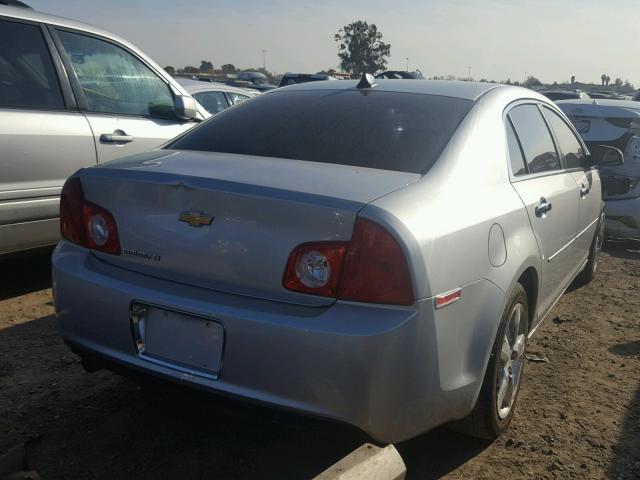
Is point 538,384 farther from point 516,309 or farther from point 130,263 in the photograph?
point 130,263

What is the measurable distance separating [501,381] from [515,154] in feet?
3.50

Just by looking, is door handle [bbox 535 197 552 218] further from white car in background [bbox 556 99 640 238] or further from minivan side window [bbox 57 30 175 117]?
white car in background [bbox 556 99 640 238]

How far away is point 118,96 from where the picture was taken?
4.84 m

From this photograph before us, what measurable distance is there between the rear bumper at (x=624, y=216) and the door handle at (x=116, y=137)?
191 inches

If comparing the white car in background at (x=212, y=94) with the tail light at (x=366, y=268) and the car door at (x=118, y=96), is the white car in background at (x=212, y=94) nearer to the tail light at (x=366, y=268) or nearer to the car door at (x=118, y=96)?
the car door at (x=118, y=96)

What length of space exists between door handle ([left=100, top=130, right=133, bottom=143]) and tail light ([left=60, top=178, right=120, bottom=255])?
6.13 ft

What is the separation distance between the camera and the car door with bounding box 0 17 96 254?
3986 mm

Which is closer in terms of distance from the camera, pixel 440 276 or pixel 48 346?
pixel 440 276

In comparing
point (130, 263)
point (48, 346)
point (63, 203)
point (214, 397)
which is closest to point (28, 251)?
point (48, 346)

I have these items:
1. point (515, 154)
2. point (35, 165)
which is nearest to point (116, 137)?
point (35, 165)

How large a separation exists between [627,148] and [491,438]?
5.26 m

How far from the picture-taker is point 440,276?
2.24 meters

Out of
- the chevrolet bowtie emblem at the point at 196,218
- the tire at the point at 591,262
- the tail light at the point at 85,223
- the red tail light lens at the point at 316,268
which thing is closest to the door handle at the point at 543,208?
the red tail light lens at the point at 316,268

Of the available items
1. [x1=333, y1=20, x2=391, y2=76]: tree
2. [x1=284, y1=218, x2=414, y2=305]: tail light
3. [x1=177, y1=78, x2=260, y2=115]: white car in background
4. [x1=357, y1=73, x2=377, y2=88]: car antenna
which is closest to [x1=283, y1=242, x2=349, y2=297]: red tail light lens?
[x1=284, y1=218, x2=414, y2=305]: tail light
